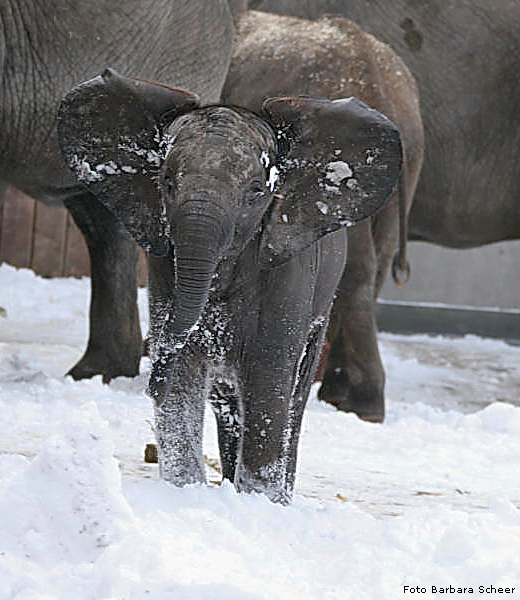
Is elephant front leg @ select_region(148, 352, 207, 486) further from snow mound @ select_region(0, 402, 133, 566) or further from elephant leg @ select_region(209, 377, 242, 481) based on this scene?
snow mound @ select_region(0, 402, 133, 566)

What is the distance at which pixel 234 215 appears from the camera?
6.83 feet

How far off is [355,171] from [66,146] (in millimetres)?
542

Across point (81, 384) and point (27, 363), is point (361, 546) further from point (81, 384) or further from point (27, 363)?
point (27, 363)

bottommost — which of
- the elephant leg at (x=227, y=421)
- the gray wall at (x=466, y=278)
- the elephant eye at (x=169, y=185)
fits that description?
the elephant leg at (x=227, y=421)

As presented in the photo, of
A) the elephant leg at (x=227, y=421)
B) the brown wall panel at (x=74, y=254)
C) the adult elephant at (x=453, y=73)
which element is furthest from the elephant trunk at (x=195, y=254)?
the brown wall panel at (x=74, y=254)

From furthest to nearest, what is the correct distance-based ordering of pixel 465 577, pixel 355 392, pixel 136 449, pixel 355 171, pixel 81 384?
1. pixel 355 392
2. pixel 81 384
3. pixel 136 449
4. pixel 355 171
5. pixel 465 577

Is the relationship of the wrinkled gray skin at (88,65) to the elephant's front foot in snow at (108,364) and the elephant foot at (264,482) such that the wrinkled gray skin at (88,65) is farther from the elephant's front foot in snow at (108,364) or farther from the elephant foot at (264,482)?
the elephant foot at (264,482)

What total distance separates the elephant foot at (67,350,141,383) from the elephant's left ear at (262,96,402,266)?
2143 millimetres

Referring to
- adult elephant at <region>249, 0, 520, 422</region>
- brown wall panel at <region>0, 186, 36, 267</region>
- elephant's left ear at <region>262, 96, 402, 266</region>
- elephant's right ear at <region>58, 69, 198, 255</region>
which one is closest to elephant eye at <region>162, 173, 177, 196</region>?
elephant's right ear at <region>58, 69, 198, 255</region>

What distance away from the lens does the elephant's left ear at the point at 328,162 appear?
2.29m

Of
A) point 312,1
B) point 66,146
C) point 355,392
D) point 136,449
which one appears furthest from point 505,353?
point 66,146

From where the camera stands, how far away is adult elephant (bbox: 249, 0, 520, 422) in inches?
223

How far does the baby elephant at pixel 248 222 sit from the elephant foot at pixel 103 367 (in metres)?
2.00

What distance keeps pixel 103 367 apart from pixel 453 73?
2.30 m
